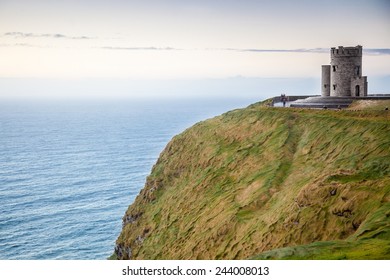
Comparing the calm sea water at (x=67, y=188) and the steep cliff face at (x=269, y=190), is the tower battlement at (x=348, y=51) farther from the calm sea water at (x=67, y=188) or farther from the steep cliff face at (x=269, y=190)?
the calm sea water at (x=67, y=188)

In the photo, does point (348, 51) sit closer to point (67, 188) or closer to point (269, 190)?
point (269, 190)

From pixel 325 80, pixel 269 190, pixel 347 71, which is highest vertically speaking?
pixel 347 71

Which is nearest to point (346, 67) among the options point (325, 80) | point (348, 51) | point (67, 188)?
point (348, 51)

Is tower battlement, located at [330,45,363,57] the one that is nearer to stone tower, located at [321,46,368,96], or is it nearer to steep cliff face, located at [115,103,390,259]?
stone tower, located at [321,46,368,96]

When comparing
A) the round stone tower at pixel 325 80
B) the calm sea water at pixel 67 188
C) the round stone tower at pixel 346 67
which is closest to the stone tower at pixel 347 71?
the round stone tower at pixel 346 67

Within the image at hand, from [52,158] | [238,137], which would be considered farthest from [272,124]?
[52,158]

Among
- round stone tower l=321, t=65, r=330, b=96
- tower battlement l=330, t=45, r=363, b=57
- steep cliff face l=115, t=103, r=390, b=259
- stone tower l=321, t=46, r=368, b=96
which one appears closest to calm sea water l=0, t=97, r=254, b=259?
steep cliff face l=115, t=103, r=390, b=259
